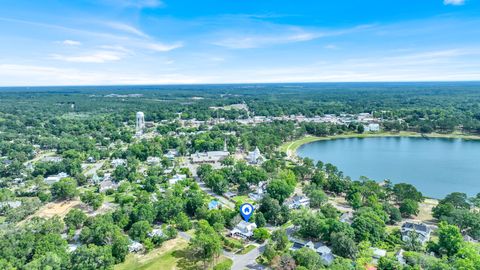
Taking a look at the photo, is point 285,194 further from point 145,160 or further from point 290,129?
point 290,129

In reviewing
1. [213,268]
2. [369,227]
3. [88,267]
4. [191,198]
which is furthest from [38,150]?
[369,227]

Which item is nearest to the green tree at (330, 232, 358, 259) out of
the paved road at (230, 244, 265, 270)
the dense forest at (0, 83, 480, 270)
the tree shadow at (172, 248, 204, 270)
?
the dense forest at (0, 83, 480, 270)

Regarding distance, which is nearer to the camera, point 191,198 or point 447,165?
point 191,198

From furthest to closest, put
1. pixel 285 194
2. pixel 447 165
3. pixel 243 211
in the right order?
pixel 447 165
pixel 285 194
pixel 243 211

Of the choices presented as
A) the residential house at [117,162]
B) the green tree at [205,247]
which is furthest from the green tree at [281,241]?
the residential house at [117,162]

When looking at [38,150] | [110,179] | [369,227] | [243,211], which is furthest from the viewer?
[38,150]

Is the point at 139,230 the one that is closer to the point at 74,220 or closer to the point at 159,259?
the point at 159,259

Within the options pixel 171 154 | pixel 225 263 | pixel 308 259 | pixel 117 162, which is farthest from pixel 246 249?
pixel 171 154
